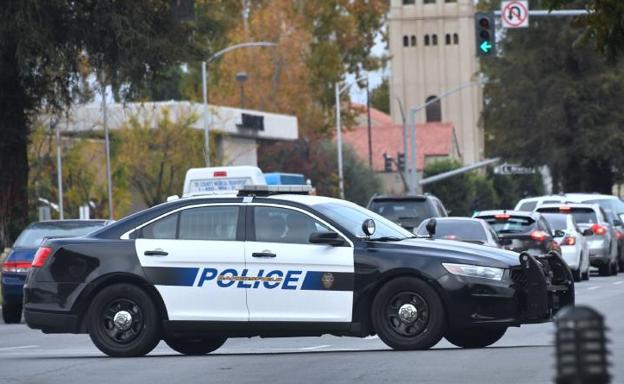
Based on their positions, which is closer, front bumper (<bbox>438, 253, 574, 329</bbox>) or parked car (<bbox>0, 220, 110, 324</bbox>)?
front bumper (<bbox>438, 253, 574, 329</bbox>)

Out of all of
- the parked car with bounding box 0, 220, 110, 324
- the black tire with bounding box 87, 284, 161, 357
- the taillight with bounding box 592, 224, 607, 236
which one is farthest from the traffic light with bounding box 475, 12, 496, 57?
the black tire with bounding box 87, 284, 161, 357

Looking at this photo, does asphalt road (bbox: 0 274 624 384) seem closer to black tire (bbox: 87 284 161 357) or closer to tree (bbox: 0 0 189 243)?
black tire (bbox: 87 284 161 357)

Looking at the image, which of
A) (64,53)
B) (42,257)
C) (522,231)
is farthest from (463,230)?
(42,257)

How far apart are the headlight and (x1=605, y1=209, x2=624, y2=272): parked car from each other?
24.7m

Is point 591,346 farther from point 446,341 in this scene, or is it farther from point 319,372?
point 446,341

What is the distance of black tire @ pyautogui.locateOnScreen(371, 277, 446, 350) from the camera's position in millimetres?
14094

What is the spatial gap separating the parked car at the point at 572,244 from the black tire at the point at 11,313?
12050 mm

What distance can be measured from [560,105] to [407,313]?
5622cm

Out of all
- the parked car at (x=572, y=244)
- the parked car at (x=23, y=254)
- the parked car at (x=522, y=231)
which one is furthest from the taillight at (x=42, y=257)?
the parked car at (x=572, y=244)

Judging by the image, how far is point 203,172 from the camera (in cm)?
3241

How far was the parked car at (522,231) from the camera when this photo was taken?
97.2 feet

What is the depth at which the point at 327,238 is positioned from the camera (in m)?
14.3

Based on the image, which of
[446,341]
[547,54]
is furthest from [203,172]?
[547,54]

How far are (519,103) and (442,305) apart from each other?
59.2m
